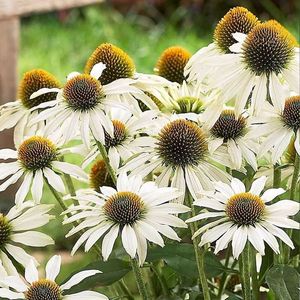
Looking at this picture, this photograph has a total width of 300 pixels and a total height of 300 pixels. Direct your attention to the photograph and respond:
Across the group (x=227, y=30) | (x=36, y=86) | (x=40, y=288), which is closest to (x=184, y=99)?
(x=227, y=30)

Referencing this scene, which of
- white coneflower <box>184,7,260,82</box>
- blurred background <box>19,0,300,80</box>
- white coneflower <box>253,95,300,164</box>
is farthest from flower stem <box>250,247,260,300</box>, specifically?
blurred background <box>19,0,300,80</box>

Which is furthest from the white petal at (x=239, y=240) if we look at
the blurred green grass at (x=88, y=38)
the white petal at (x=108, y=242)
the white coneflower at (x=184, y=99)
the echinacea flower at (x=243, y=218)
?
the blurred green grass at (x=88, y=38)

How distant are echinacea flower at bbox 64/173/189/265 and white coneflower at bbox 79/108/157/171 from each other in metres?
0.06

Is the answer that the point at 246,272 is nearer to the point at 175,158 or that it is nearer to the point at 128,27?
the point at 175,158

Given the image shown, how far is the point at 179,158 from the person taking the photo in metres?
0.91

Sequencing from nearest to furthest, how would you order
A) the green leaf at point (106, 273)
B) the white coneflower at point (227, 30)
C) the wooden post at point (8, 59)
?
the green leaf at point (106, 273)
the white coneflower at point (227, 30)
the wooden post at point (8, 59)

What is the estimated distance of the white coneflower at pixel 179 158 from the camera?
0.90 metres

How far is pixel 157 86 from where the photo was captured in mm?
1004

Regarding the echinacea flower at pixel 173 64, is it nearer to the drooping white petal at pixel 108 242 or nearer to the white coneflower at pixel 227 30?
the white coneflower at pixel 227 30

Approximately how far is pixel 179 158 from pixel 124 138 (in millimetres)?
89

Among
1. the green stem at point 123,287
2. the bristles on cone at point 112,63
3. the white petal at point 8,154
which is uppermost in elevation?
the bristles on cone at point 112,63

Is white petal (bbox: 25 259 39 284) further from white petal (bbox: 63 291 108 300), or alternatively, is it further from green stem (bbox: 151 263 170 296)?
green stem (bbox: 151 263 170 296)

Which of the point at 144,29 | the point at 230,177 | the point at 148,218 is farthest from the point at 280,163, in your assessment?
the point at 144,29

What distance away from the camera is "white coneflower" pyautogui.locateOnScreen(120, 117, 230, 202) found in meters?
0.90
